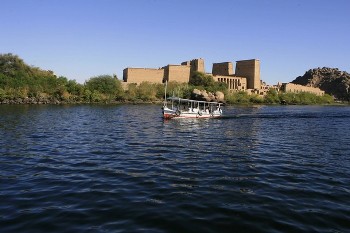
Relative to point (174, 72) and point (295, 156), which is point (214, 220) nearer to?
point (295, 156)

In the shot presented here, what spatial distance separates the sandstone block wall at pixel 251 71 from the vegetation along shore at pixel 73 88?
19.0 meters

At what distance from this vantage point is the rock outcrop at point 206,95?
124688 millimetres

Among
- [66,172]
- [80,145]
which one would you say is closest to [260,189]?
[66,172]

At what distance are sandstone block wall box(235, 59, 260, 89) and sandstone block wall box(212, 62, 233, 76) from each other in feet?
17.4

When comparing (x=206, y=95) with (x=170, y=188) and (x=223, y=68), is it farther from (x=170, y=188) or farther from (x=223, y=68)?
(x=170, y=188)

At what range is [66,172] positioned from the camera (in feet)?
54.5

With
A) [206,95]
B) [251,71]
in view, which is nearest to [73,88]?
[206,95]

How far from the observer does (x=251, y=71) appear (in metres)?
173

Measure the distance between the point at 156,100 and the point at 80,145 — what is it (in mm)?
107785

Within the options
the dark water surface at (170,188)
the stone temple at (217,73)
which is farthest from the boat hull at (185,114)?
the stone temple at (217,73)

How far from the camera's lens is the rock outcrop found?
12469 centimetres

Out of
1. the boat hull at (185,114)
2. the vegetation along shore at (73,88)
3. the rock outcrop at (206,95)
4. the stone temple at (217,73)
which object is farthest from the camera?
the stone temple at (217,73)

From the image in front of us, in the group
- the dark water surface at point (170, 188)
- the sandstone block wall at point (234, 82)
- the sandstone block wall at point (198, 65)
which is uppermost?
the sandstone block wall at point (198, 65)

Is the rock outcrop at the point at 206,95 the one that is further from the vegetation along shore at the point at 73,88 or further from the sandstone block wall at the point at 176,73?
the sandstone block wall at the point at 176,73
